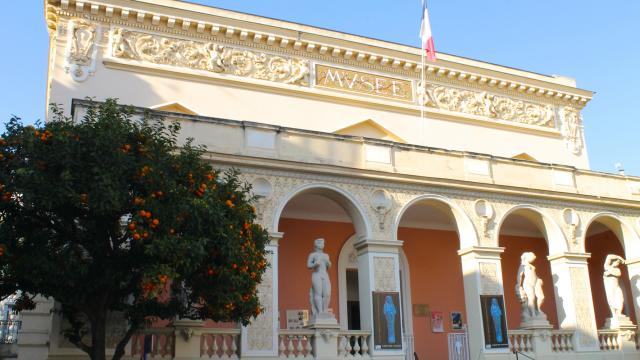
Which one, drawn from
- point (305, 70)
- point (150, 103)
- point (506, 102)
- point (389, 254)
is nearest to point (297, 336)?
point (389, 254)

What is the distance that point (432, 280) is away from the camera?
62.2ft

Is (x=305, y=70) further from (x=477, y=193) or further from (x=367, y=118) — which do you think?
(x=477, y=193)

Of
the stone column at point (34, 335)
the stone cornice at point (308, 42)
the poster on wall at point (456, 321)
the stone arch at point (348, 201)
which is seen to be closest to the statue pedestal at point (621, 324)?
the poster on wall at point (456, 321)

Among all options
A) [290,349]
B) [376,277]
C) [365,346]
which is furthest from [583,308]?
[290,349]

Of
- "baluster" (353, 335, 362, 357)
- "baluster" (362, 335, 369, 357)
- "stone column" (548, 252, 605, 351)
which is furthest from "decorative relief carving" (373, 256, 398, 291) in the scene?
"stone column" (548, 252, 605, 351)

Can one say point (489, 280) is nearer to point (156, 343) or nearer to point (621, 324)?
point (621, 324)

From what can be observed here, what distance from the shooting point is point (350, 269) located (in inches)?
712

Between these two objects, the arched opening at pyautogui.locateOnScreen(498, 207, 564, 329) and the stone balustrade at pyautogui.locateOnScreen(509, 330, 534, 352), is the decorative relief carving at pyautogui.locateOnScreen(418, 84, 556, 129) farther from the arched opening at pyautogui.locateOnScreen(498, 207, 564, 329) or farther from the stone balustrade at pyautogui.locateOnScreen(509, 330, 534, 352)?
the stone balustrade at pyautogui.locateOnScreen(509, 330, 534, 352)

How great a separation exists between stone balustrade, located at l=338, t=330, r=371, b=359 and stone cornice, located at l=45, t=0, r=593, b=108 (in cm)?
917

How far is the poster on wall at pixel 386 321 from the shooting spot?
14.0 m

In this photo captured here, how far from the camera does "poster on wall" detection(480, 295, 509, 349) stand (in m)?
15.0

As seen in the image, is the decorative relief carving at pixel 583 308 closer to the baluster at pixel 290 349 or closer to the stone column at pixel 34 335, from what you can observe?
the baluster at pixel 290 349

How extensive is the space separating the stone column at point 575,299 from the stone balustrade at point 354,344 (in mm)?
5617

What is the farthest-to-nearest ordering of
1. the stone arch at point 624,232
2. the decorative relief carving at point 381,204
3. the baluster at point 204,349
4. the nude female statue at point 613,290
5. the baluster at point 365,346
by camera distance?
the stone arch at point 624,232, the nude female statue at point 613,290, the decorative relief carving at point 381,204, the baluster at point 365,346, the baluster at point 204,349
